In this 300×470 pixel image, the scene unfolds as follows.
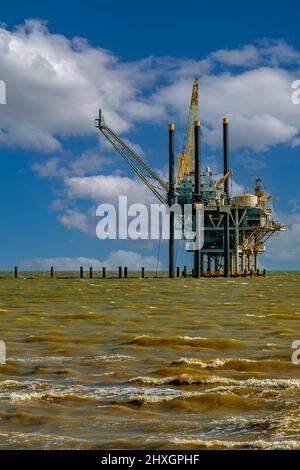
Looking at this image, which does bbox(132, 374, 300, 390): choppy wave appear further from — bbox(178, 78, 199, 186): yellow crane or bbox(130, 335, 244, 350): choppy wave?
bbox(178, 78, 199, 186): yellow crane

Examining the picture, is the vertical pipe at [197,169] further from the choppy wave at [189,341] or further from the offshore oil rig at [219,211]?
the choppy wave at [189,341]

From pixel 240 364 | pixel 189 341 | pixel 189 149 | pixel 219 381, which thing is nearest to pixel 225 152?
pixel 189 149

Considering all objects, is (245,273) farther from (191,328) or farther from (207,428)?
(207,428)

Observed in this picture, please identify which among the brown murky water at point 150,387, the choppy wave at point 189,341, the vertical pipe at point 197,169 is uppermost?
the vertical pipe at point 197,169

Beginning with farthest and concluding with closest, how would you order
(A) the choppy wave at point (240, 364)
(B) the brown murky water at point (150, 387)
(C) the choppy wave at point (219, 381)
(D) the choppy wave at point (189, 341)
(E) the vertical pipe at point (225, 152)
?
1. (E) the vertical pipe at point (225, 152)
2. (D) the choppy wave at point (189, 341)
3. (A) the choppy wave at point (240, 364)
4. (C) the choppy wave at point (219, 381)
5. (B) the brown murky water at point (150, 387)

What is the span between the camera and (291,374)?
13.6 meters

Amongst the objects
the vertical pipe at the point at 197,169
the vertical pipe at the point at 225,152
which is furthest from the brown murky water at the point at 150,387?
the vertical pipe at the point at 225,152

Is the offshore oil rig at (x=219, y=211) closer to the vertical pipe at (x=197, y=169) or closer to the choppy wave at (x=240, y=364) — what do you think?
the vertical pipe at (x=197, y=169)

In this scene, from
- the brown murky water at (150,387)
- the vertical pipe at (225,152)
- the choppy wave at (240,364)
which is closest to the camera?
the brown murky water at (150,387)

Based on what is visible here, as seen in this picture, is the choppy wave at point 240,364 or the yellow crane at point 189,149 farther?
the yellow crane at point 189,149

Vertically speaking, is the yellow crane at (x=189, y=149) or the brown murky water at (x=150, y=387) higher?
the yellow crane at (x=189, y=149)

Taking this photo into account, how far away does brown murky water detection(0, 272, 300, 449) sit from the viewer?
908 centimetres

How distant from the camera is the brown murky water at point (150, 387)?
9.08m
